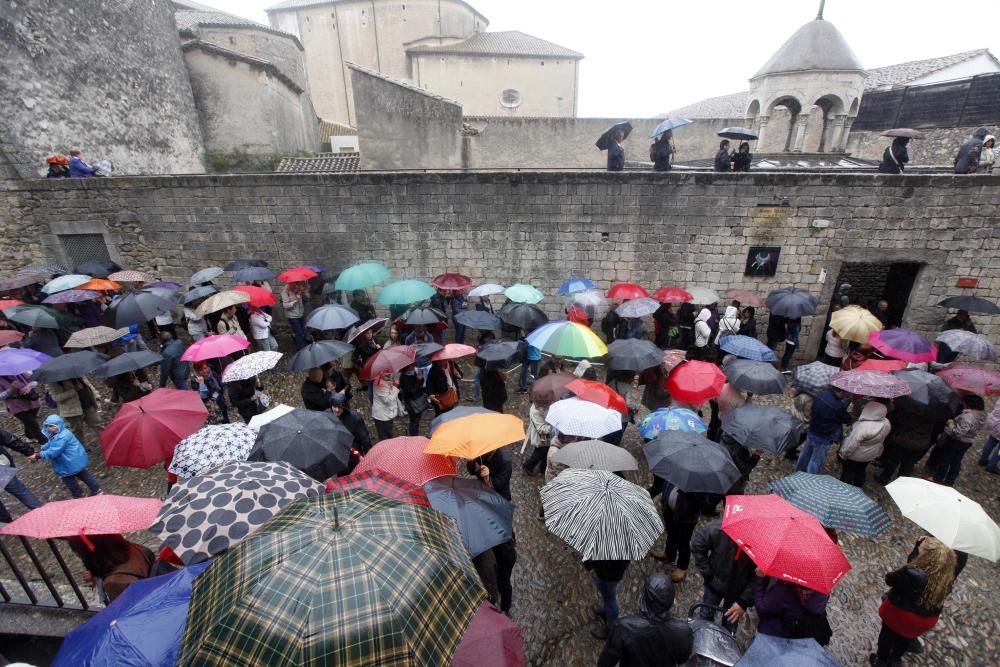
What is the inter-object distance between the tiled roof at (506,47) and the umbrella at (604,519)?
1253 inches

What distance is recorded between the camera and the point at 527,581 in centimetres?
494

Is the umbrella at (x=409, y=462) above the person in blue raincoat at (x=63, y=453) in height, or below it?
Result: above

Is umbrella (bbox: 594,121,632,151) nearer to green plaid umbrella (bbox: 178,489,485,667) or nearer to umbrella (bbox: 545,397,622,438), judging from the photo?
umbrella (bbox: 545,397,622,438)

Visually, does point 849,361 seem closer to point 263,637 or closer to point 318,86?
point 263,637

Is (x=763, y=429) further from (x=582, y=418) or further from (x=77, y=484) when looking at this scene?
(x=77, y=484)

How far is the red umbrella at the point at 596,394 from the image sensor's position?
17.4ft

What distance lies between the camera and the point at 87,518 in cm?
317

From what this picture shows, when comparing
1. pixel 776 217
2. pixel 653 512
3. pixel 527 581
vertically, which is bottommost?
pixel 527 581

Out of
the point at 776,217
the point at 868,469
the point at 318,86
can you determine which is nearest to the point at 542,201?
the point at 776,217

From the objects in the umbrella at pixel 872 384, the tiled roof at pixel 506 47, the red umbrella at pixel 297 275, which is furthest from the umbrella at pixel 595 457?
the tiled roof at pixel 506 47

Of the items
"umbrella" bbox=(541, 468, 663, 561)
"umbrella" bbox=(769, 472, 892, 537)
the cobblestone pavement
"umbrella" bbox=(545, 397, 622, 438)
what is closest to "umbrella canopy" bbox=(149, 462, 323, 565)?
"umbrella" bbox=(541, 468, 663, 561)

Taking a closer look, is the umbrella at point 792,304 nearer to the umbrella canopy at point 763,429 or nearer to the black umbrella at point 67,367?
the umbrella canopy at point 763,429

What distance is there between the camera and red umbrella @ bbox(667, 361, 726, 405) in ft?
18.7

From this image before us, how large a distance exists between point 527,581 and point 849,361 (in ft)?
21.3
